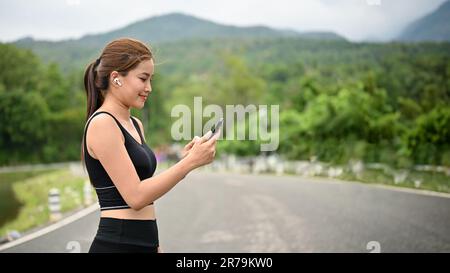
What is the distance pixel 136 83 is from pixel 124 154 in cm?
30

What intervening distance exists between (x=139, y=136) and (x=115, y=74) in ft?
0.81

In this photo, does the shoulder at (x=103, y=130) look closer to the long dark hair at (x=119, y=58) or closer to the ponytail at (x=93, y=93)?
the long dark hair at (x=119, y=58)

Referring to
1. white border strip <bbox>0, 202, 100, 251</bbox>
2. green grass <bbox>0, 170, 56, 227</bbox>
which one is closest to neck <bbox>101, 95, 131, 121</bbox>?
white border strip <bbox>0, 202, 100, 251</bbox>

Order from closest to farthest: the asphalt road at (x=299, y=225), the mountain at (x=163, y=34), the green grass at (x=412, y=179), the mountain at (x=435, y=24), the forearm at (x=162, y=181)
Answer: the forearm at (x=162, y=181)
the asphalt road at (x=299, y=225)
the mountain at (x=435, y=24)
the green grass at (x=412, y=179)
the mountain at (x=163, y=34)

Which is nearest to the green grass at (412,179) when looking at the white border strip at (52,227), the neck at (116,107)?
the white border strip at (52,227)

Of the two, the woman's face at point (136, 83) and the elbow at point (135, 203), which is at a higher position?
the woman's face at point (136, 83)

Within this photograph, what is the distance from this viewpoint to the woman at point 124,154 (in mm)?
2312

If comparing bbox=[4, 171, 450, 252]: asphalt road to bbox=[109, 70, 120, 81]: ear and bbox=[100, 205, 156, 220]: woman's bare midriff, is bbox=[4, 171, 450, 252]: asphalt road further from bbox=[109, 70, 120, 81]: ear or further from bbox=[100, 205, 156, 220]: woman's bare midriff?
bbox=[109, 70, 120, 81]: ear

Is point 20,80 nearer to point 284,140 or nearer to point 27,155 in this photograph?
point 27,155

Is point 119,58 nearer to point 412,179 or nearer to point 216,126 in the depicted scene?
point 216,126

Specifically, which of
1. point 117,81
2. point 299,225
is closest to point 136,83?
point 117,81
